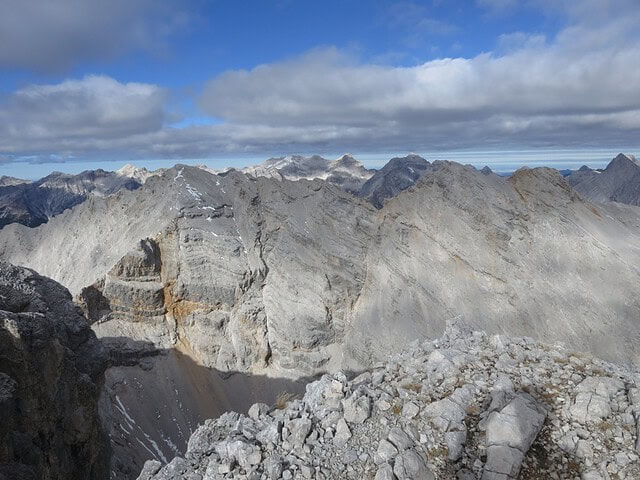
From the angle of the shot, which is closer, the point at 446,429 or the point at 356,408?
the point at 446,429

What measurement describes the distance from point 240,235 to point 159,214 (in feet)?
38.8

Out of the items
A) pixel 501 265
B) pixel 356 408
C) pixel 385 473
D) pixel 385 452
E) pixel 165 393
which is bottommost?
pixel 165 393

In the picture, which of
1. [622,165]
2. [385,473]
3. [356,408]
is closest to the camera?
[385,473]

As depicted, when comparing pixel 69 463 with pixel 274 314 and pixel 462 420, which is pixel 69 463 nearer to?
pixel 462 420

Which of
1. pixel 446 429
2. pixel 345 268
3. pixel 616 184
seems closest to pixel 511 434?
pixel 446 429

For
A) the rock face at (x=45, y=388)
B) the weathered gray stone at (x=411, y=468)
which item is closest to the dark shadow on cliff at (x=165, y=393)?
the rock face at (x=45, y=388)

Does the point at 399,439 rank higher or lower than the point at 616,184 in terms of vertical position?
lower

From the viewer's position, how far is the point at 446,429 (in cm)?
1057

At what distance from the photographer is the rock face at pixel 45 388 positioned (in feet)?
52.3

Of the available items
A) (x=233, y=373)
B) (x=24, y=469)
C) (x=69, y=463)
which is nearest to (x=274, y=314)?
(x=233, y=373)

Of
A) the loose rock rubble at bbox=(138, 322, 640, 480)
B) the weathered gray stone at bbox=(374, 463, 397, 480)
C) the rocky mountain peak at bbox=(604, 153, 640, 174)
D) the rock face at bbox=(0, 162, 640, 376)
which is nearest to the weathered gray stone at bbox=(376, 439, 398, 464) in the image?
the loose rock rubble at bbox=(138, 322, 640, 480)

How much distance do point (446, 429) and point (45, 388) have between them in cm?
1628

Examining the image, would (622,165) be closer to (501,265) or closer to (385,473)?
(501,265)

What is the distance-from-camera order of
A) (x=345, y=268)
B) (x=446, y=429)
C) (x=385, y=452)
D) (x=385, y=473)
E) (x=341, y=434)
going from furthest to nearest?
(x=345, y=268), (x=341, y=434), (x=446, y=429), (x=385, y=452), (x=385, y=473)
